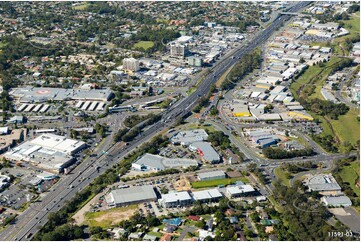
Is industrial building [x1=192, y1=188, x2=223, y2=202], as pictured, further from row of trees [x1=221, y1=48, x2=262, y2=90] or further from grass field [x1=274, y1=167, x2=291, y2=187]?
row of trees [x1=221, y1=48, x2=262, y2=90]

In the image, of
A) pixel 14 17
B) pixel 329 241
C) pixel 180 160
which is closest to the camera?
pixel 329 241

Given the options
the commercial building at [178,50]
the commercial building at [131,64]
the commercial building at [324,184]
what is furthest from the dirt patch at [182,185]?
the commercial building at [178,50]

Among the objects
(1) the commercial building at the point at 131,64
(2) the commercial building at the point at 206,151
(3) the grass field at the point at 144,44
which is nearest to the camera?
(2) the commercial building at the point at 206,151

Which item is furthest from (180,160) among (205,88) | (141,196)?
(205,88)

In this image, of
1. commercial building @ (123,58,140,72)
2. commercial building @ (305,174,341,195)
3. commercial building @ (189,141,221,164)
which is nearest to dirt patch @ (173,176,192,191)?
commercial building @ (189,141,221,164)

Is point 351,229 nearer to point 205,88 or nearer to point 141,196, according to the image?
point 141,196

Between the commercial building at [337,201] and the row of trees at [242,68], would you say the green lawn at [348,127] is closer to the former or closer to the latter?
the commercial building at [337,201]

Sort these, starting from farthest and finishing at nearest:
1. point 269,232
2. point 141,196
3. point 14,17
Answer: point 14,17
point 141,196
point 269,232
